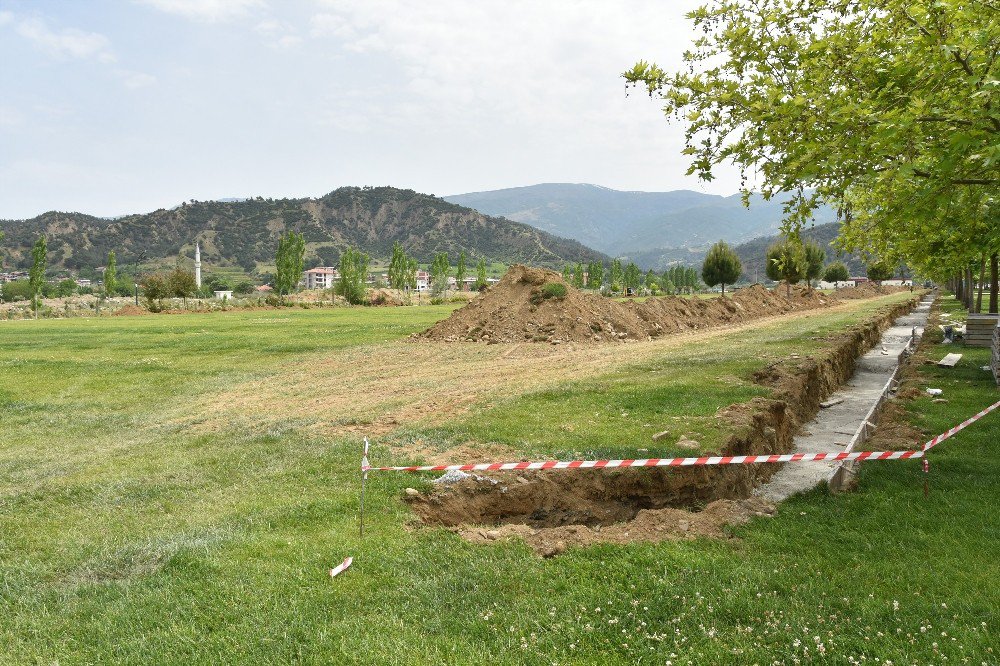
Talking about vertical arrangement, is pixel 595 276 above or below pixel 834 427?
above

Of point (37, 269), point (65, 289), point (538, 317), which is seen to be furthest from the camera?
point (65, 289)

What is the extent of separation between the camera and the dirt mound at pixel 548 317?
28.0 metres

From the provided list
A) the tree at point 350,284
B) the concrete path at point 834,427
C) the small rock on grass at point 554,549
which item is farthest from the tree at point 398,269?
the small rock on grass at point 554,549

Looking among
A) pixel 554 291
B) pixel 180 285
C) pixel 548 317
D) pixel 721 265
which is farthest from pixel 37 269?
pixel 721 265

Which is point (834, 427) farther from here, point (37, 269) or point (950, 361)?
point (37, 269)

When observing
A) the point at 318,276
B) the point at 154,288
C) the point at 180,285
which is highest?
the point at 318,276

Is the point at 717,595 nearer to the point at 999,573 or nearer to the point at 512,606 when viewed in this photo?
the point at 512,606

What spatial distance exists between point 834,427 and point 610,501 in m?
7.39

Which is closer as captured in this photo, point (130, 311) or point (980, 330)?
point (980, 330)

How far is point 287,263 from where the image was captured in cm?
8388

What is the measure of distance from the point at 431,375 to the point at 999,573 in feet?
45.8

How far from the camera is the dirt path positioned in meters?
12.0

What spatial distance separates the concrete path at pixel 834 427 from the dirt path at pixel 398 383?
5.42 meters

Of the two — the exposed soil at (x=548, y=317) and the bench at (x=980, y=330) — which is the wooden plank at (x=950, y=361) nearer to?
the bench at (x=980, y=330)
